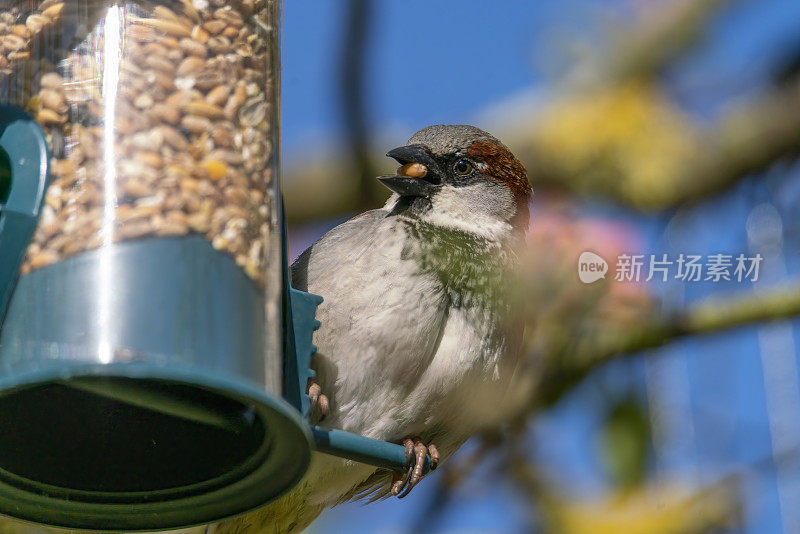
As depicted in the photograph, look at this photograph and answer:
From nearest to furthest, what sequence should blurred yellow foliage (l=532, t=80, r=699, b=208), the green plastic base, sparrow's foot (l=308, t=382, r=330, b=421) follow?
the green plastic base < sparrow's foot (l=308, t=382, r=330, b=421) < blurred yellow foliage (l=532, t=80, r=699, b=208)

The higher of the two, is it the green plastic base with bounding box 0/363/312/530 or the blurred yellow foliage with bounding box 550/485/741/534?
the green plastic base with bounding box 0/363/312/530

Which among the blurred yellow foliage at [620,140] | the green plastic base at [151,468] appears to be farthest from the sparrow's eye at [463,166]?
the green plastic base at [151,468]

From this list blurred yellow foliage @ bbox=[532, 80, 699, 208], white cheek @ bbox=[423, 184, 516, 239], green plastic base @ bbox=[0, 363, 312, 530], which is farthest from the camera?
blurred yellow foliage @ bbox=[532, 80, 699, 208]

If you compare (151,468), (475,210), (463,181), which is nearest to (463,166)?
(463,181)

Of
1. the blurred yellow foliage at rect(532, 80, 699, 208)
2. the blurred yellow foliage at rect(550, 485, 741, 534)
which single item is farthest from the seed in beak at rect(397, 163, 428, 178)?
the blurred yellow foliage at rect(550, 485, 741, 534)

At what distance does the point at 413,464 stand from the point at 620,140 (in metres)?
1.41

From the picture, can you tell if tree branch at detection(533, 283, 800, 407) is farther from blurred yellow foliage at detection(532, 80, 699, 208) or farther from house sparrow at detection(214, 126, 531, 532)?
blurred yellow foliage at detection(532, 80, 699, 208)

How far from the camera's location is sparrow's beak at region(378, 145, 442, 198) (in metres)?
3.64

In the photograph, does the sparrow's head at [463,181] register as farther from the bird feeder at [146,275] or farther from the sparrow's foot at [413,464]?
the bird feeder at [146,275]

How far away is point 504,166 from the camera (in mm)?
3963

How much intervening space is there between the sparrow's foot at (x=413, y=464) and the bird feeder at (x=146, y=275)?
58 centimetres

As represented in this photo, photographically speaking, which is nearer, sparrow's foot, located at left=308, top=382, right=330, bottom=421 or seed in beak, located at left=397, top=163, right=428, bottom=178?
sparrow's foot, located at left=308, top=382, right=330, bottom=421

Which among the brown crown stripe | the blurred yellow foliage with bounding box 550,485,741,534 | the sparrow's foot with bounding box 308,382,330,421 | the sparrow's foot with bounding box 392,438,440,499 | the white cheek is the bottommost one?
the blurred yellow foliage with bounding box 550,485,741,534

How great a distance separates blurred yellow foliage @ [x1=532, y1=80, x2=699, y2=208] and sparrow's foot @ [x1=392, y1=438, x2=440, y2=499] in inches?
40.5
